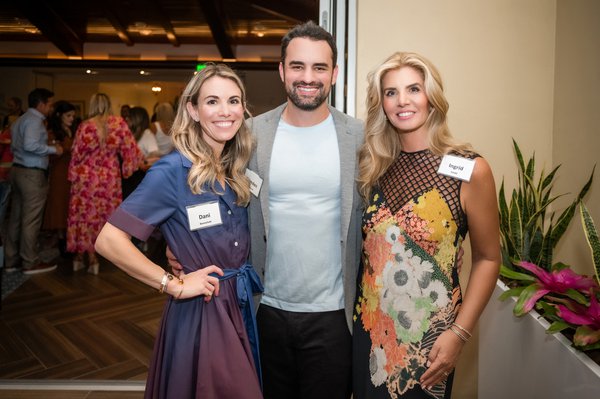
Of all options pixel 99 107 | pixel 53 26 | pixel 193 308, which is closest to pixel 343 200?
pixel 193 308

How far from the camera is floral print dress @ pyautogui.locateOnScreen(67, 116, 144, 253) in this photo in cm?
505

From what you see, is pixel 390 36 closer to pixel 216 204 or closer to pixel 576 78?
pixel 576 78

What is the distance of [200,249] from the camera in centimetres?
160

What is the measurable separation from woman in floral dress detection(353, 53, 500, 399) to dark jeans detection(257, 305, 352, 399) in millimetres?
181

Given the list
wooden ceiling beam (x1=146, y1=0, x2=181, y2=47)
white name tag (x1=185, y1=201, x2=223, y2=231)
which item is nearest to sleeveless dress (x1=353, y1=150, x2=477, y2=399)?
white name tag (x1=185, y1=201, x2=223, y2=231)

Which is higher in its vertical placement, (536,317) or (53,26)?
(53,26)

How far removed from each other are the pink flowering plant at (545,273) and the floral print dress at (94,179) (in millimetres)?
3905

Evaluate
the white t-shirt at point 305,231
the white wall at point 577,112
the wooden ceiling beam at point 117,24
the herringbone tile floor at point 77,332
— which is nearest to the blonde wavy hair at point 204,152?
the white t-shirt at point 305,231

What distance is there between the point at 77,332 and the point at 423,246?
3266 millimetres

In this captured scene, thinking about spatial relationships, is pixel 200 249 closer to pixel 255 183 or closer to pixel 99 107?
pixel 255 183

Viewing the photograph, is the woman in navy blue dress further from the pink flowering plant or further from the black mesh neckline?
the pink flowering plant

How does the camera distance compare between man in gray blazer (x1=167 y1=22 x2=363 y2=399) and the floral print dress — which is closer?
man in gray blazer (x1=167 y1=22 x2=363 y2=399)

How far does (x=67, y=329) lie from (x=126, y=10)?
6.68 metres

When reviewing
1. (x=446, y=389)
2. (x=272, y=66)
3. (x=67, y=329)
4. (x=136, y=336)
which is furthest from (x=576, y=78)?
(x=272, y=66)
